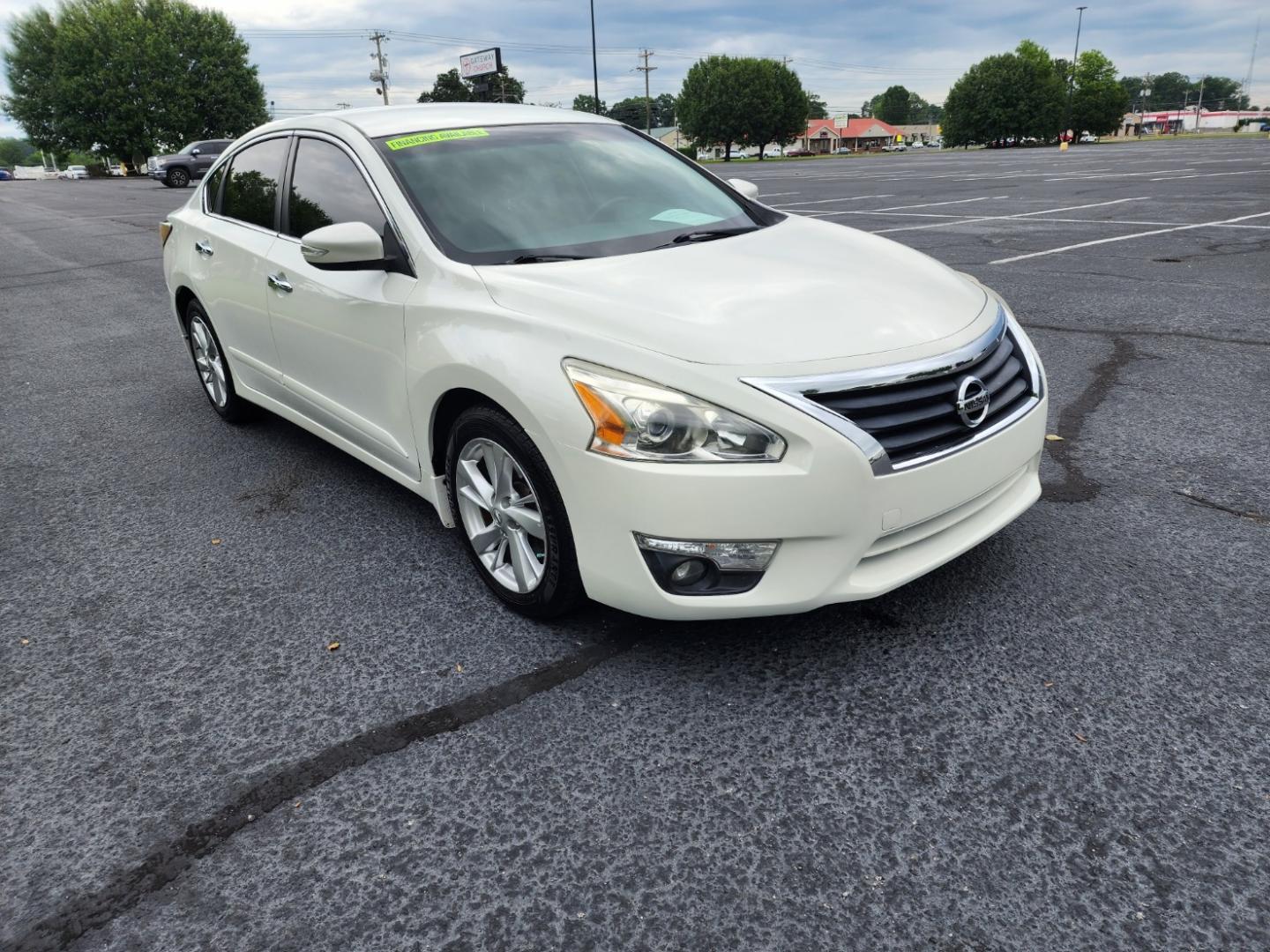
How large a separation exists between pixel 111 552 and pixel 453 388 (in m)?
1.78

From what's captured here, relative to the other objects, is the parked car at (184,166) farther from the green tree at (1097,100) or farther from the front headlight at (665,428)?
the green tree at (1097,100)

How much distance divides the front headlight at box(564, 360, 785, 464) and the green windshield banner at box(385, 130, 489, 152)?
5.39ft

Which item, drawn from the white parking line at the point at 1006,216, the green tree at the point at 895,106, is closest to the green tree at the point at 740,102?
the white parking line at the point at 1006,216

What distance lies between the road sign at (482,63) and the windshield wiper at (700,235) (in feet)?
167

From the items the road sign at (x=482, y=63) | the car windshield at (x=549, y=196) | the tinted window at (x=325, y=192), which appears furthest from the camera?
→ the road sign at (x=482, y=63)

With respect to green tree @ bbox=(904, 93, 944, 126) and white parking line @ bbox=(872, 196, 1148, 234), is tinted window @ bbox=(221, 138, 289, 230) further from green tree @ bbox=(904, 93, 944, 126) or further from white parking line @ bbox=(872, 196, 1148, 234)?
green tree @ bbox=(904, 93, 944, 126)

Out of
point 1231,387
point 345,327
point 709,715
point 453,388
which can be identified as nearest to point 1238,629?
point 709,715

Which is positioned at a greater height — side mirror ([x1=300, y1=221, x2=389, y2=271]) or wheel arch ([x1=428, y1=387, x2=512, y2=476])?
side mirror ([x1=300, y1=221, x2=389, y2=271])

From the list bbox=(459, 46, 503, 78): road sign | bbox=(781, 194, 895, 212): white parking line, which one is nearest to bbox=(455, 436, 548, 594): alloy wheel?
bbox=(781, 194, 895, 212): white parking line

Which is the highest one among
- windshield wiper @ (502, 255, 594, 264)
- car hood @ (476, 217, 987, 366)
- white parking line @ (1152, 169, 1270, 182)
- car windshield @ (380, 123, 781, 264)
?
car windshield @ (380, 123, 781, 264)

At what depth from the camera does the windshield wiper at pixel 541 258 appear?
9.91 ft

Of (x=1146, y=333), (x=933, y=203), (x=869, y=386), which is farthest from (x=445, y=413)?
(x=933, y=203)

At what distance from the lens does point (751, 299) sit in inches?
106

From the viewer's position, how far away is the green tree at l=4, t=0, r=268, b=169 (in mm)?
56000
